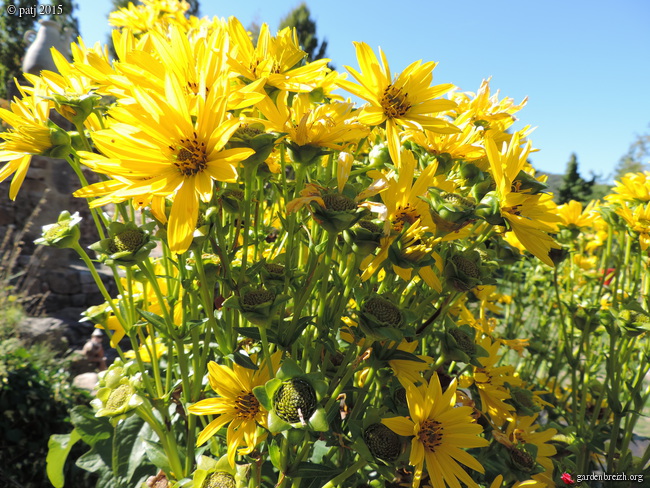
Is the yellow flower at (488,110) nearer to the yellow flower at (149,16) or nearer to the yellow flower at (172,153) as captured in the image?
the yellow flower at (172,153)

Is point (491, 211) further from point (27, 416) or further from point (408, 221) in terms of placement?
point (27, 416)

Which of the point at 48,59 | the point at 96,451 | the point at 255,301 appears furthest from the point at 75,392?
the point at 48,59

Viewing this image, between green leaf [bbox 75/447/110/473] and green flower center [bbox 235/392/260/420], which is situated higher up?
green flower center [bbox 235/392/260/420]

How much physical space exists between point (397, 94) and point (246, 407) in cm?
54

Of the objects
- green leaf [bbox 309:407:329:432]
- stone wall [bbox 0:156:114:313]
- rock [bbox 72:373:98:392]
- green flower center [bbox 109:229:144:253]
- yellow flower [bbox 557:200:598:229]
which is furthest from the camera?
stone wall [bbox 0:156:114:313]

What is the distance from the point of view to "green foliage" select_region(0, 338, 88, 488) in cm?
154

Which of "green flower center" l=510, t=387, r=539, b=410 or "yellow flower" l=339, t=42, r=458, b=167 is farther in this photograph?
"green flower center" l=510, t=387, r=539, b=410

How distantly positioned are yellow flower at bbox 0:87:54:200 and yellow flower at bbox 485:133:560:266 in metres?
0.60

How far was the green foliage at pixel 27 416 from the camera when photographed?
5.04 feet

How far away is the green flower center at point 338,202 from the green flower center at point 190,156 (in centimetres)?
14

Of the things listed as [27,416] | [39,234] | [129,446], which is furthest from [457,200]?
[39,234]

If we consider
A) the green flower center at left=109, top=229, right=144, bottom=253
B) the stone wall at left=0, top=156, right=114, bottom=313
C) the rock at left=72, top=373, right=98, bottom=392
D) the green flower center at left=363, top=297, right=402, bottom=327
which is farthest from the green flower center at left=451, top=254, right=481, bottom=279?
the stone wall at left=0, top=156, right=114, bottom=313

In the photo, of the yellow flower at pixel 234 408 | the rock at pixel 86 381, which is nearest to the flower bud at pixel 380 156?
the yellow flower at pixel 234 408

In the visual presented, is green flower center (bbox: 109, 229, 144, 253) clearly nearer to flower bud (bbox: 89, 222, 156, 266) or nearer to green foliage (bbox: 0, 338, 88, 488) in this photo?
flower bud (bbox: 89, 222, 156, 266)
